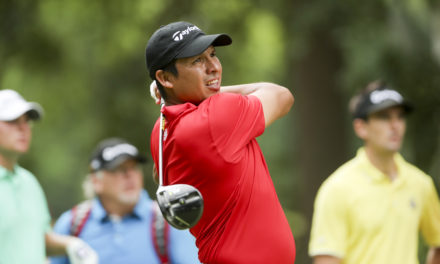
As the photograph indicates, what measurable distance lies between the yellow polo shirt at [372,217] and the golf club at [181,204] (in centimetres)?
233

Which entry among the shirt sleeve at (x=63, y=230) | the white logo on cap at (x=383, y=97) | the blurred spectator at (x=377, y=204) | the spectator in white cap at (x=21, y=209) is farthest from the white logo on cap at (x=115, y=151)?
the white logo on cap at (x=383, y=97)

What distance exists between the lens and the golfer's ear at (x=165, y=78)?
3.81m

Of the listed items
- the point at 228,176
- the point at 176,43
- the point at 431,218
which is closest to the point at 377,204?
A: the point at 431,218

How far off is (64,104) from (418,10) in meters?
9.52

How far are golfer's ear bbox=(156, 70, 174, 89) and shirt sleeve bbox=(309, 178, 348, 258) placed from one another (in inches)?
90.1

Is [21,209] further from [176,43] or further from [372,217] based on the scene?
[176,43]

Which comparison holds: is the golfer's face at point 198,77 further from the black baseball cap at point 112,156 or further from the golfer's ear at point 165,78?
the black baseball cap at point 112,156

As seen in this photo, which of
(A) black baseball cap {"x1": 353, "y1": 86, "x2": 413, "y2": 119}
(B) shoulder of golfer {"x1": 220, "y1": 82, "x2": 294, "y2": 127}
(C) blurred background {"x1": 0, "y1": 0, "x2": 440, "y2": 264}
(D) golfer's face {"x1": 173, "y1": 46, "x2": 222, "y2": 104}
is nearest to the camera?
(D) golfer's face {"x1": 173, "y1": 46, "x2": 222, "y2": 104}

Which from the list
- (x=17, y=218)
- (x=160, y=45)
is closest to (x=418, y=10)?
(x=17, y=218)

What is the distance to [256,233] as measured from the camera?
12.2 ft

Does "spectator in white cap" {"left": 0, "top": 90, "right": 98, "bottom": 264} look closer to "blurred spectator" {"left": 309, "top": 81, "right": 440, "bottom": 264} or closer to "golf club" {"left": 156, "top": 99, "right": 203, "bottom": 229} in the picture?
"blurred spectator" {"left": 309, "top": 81, "right": 440, "bottom": 264}

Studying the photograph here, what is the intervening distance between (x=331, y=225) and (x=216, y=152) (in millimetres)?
2285

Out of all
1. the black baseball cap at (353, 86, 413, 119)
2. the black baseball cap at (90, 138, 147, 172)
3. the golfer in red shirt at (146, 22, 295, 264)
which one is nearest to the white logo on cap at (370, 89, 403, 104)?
the black baseball cap at (353, 86, 413, 119)

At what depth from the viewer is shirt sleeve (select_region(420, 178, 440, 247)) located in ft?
19.7
